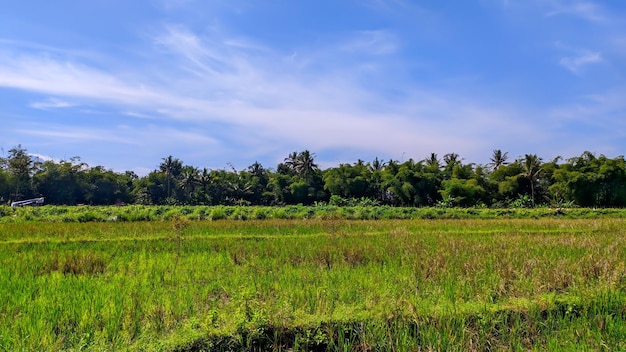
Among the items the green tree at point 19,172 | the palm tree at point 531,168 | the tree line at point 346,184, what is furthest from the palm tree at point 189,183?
the palm tree at point 531,168

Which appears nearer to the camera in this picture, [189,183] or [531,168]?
[531,168]

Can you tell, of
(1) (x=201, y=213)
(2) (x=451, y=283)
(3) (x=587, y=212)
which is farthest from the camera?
(3) (x=587, y=212)

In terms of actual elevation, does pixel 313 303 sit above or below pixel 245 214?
below

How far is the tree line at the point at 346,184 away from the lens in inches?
1438

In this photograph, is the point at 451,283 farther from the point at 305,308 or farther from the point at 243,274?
the point at 243,274

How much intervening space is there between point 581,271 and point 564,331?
95.5 inches

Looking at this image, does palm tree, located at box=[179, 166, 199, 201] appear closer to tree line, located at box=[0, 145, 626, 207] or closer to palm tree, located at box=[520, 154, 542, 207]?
tree line, located at box=[0, 145, 626, 207]

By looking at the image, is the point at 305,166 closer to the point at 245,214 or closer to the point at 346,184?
the point at 346,184

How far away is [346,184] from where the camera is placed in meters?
44.5

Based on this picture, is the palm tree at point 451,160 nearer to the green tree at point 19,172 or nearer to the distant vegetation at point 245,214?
the distant vegetation at point 245,214

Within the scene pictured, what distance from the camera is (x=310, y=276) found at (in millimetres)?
5883

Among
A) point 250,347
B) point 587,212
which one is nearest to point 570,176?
point 587,212

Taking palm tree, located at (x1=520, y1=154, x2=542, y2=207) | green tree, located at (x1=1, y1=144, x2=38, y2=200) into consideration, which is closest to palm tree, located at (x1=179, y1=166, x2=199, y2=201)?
green tree, located at (x1=1, y1=144, x2=38, y2=200)

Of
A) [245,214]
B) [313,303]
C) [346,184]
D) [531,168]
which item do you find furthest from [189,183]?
[313,303]
